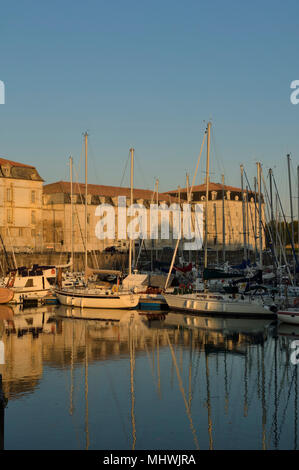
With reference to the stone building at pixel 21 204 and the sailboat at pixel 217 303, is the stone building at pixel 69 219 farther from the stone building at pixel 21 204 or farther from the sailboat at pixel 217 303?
the sailboat at pixel 217 303

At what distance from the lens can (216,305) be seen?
43.3 meters

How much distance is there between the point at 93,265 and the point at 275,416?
208 feet

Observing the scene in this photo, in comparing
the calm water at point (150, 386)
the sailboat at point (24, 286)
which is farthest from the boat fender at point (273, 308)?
the sailboat at point (24, 286)

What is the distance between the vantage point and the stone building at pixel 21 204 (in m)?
90.3

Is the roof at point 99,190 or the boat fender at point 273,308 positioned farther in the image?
the roof at point 99,190

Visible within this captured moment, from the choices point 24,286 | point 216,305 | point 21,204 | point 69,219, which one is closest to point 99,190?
point 69,219

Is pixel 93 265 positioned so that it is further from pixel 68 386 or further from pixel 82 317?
pixel 68 386

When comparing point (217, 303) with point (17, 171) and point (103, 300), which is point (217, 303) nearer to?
point (103, 300)

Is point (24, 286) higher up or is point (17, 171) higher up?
point (17, 171)

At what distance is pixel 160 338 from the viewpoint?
1389 inches

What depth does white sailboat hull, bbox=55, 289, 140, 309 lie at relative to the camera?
4816 cm

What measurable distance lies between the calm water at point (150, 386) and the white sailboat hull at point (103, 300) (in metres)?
7.37

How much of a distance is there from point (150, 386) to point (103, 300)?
24377mm

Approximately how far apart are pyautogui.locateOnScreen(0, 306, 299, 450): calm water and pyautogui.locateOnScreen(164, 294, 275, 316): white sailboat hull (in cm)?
183
